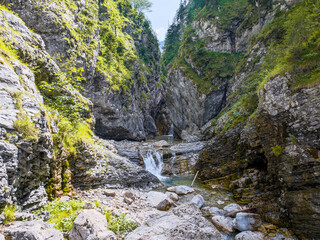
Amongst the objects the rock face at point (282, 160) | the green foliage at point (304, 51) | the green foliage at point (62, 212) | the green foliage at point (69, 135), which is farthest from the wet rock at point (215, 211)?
the green foliage at point (69, 135)

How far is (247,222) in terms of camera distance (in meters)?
6.18

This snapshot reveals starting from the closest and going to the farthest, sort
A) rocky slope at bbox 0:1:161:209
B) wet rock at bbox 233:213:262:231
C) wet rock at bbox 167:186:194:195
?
rocky slope at bbox 0:1:161:209 → wet rock at bbox 233:213:262:231 → wet rock at bbox 167:186:194:195

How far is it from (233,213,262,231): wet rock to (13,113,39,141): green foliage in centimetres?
716

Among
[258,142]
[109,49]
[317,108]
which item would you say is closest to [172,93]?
[109,49]

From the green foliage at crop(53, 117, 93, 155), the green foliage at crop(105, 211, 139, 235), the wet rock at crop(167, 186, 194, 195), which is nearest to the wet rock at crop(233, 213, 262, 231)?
the wet rock at crop(167, 186, 194, 195)

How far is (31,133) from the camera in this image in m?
4.14

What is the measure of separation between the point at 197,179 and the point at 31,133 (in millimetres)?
10943

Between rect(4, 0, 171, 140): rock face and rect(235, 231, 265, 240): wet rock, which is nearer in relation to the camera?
rect(235, 231, 265, 240): wet rock

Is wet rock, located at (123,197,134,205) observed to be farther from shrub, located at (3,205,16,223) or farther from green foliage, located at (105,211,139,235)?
shrub, located at (3,205,16,223)

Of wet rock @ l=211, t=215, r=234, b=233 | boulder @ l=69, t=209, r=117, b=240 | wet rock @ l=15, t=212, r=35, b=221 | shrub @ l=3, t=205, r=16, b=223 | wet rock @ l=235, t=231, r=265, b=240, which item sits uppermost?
shrub @ l=3, t=205, r=16, b=223

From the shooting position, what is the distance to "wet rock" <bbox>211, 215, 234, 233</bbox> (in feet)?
20.5

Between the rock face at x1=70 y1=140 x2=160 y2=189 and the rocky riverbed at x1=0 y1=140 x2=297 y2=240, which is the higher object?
the rock face at x1=70 y1=140 x2=160 y2=189

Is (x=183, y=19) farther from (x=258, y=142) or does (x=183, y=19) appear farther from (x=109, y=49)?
(x=258, y=142)

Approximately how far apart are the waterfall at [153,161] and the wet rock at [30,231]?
11844mm
